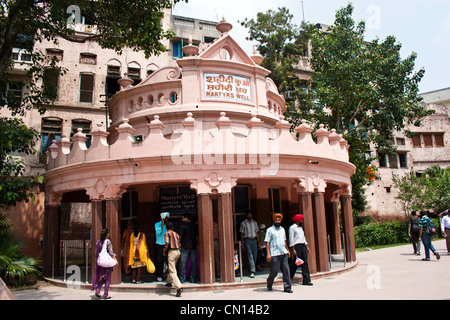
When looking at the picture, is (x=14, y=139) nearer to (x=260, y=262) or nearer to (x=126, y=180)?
(x=126, y=180)

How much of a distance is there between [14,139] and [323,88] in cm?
1842

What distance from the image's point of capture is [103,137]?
12164 millimetres

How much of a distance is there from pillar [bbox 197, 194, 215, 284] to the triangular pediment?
6.12m

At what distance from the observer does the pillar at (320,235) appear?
12211 mm

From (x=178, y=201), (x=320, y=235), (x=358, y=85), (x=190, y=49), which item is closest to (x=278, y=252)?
(x=320, y=235)

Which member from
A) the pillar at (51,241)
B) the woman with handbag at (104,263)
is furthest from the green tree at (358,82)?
the woman with handbag at (104,263)

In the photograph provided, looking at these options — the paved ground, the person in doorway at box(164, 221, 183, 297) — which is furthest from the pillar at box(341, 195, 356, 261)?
the person in doorway at box(164, 221, 183, 297)

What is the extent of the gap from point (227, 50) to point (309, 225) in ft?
24.1

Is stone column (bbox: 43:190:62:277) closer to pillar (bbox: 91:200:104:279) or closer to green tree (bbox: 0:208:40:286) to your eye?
green tree (bbox: 0:208:40:286)

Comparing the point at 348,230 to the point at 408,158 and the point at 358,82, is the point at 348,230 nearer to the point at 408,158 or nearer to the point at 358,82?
the point at 358,82

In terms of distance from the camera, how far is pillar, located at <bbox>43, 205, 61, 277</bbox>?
539 inches

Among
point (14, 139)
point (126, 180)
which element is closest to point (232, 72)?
point (126, 180)

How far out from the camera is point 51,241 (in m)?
13.8
